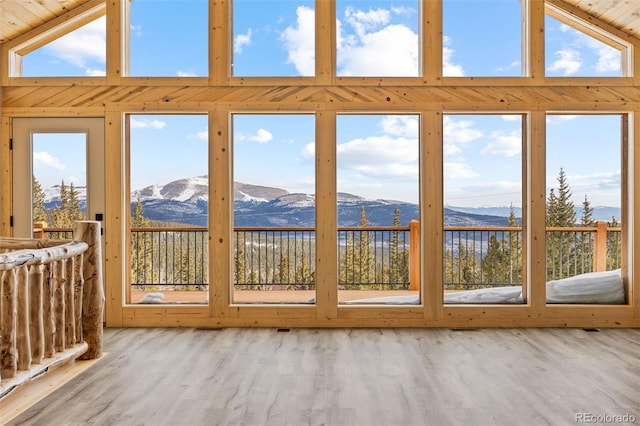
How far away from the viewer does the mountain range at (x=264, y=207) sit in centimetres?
443

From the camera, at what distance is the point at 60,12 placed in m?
4.25

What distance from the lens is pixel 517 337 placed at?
3879 millimetres

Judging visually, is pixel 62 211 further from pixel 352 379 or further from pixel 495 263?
pixel 495 263

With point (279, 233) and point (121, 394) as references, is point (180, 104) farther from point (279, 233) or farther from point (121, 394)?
point (121, 394)

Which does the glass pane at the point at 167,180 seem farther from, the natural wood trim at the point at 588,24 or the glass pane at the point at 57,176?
the natural wood trim at the point at 588,24

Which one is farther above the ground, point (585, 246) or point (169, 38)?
point (169, 38)

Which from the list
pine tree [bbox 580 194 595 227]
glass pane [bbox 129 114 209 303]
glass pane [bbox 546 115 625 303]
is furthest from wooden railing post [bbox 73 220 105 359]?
pine tree [bbox 580 194 595 227]

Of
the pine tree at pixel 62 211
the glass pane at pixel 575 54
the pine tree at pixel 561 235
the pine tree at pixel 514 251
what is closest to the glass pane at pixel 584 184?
the pine tree at pixel 561 235

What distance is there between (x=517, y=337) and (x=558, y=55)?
2.91 m

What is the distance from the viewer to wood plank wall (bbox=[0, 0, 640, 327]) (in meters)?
4.25

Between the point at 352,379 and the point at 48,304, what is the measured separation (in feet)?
7.24

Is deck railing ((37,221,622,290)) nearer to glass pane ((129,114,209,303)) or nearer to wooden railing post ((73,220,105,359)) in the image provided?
glass pane ((129,114,209,303))

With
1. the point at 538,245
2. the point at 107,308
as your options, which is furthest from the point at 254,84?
the point at 538,245

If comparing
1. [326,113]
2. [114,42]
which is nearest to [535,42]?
[326,113]
